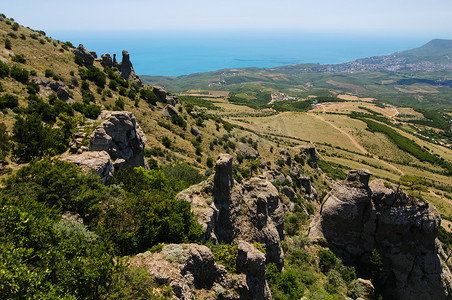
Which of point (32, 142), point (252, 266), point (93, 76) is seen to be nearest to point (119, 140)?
point (32, 142)

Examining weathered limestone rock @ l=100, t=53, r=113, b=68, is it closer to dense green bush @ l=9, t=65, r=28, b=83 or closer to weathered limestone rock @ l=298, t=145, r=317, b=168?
dense green bush @ l=9, t=65, r=28, b=83

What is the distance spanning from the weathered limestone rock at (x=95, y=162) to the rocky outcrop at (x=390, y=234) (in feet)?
73.4

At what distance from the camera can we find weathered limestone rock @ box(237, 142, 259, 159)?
51309 mm

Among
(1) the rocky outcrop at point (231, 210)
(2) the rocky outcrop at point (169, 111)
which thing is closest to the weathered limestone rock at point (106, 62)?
(2) the rocky outcrop at point (169, 111)

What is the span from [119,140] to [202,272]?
17.9 m

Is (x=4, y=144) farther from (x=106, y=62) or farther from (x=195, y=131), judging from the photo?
(x=106, y=62)

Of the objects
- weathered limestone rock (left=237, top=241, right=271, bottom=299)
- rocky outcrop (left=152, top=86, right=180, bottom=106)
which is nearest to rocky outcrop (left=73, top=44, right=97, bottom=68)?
rocky outcrop (left=152, top=86, right=180, bottom=106)

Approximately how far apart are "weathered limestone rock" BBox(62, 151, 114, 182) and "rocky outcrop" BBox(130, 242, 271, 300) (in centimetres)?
1002

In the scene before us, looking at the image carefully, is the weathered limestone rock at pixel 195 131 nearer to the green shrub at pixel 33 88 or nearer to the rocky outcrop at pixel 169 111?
the rocky outcrop at pixel 169 111

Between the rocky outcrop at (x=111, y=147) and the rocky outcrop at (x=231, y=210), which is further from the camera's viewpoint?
the rocky outcrop at (x=111, y=147)

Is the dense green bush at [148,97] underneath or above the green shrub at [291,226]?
above

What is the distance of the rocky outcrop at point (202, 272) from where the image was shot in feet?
33.9

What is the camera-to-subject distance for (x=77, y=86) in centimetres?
4378

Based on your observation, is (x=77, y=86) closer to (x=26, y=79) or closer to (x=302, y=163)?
(x=26, y=79)
